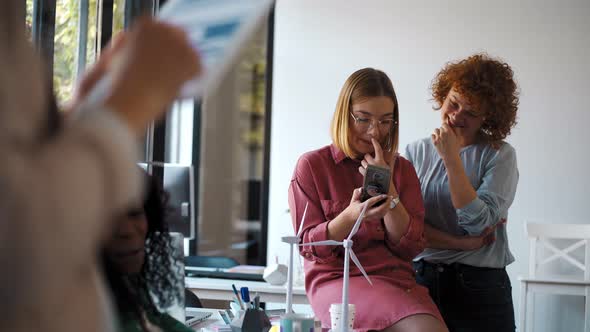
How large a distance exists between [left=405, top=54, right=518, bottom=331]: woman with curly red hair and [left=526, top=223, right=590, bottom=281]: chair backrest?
2.27 metres

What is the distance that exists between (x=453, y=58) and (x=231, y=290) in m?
2.55

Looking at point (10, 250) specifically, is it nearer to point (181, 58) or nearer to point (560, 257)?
point (181, 58)

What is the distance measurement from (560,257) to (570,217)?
314 millimetres

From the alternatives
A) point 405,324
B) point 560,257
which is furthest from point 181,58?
point 560,257

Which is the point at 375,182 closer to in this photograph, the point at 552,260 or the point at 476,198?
the point at 476,198

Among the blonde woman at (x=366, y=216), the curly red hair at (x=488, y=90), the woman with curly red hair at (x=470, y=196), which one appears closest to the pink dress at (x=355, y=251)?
the blonde woman at (x=366, y=216)

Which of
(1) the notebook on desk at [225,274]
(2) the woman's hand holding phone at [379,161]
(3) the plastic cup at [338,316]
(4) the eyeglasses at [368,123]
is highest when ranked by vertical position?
(4) the eyeglasses at [368,123]

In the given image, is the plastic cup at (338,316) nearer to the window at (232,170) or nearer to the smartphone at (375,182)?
the smartphone at (375,182)

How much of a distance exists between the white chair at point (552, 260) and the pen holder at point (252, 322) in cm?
275

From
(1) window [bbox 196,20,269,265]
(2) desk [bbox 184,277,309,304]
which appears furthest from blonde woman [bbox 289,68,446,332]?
(1) window [bbox 196,20,269,265]

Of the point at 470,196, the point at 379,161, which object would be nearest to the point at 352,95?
the point at 379,161

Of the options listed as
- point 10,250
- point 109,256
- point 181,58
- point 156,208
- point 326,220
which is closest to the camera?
point 10,250

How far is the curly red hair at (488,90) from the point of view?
248cm

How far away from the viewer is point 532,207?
16.0 ft
